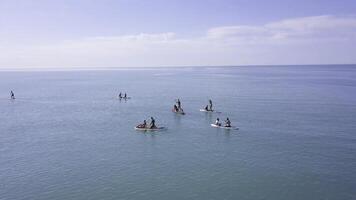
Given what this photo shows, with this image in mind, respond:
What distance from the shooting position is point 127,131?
53.3 m

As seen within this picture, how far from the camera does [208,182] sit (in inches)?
1280

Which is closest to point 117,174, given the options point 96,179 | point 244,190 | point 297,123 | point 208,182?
point 96,179

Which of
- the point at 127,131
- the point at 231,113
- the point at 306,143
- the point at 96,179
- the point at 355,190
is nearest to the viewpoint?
the point at 355,190

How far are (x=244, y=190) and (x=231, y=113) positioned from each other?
3915cm

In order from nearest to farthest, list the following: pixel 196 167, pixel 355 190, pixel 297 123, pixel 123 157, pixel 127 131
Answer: pixel 355 190
pixel 196 167
pixel 123 157
pixel 127 131
pixel 297 123

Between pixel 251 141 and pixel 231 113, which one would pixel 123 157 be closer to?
pixel 251 141

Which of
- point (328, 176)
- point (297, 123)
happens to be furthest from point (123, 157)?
point (297, 123)

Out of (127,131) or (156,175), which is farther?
(127,131)

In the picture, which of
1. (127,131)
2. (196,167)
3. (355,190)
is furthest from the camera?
(127,131)

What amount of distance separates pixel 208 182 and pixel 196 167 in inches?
160

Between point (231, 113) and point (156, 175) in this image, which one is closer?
point (156, 175)

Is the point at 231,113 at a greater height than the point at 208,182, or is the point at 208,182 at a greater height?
the point at 231,113

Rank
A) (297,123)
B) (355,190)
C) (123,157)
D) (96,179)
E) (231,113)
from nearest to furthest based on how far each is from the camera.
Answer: (355,190) → (96,179) → (123,157) → (297,123) → (231,113)

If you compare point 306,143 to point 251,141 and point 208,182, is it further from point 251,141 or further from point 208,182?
point 208,182
